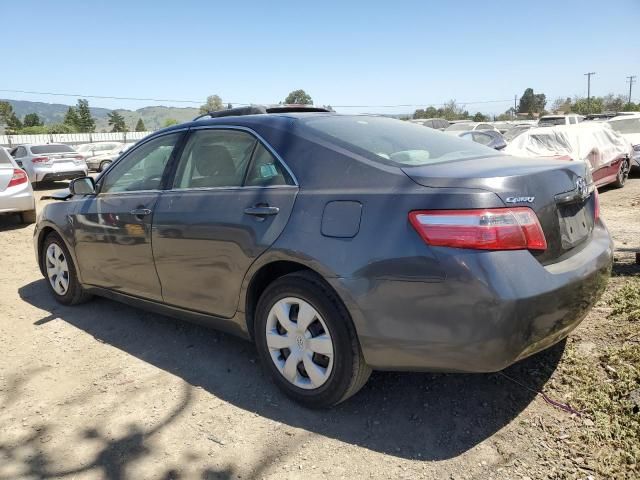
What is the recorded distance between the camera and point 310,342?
2.73 m

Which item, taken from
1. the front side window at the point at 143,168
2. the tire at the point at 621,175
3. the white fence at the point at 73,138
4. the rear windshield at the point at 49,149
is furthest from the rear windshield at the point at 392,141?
the white fence at the point at 73,138

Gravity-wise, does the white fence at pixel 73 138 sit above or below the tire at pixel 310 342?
Answer: above

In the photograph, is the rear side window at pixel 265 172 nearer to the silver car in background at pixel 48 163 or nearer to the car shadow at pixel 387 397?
the car shadow at pixel 387 397

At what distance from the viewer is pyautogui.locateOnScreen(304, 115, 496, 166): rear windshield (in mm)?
2795

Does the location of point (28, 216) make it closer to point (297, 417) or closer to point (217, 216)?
point (217, 216)

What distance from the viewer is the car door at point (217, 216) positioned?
292 centimetres

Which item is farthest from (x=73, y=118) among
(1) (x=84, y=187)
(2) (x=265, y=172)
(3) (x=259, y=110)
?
(2) (x=265, y=172)

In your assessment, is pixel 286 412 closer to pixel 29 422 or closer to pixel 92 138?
pixel 29 422

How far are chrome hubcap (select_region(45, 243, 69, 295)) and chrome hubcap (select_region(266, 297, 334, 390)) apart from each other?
8.66ft

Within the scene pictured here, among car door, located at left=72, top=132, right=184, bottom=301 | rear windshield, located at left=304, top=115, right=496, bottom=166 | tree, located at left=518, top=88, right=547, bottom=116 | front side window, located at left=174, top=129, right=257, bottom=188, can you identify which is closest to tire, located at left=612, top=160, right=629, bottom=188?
rear windshield, located at left=304, top=115, right=496, bottom=166

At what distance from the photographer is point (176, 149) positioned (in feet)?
12.0

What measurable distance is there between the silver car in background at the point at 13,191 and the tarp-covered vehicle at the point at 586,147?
922 cm

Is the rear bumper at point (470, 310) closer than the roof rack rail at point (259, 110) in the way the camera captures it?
Yes

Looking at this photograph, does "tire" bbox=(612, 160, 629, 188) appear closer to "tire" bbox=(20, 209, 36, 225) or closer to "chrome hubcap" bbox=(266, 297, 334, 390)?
"chrome hubcap" bbox=(266, 297, 334, 390)
